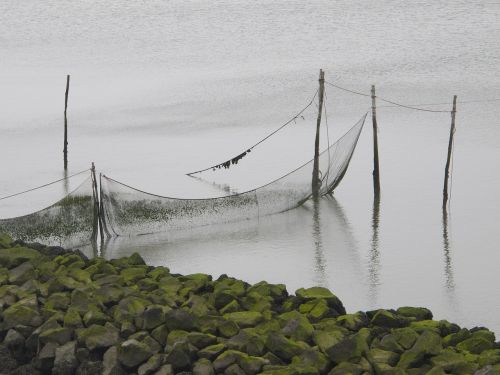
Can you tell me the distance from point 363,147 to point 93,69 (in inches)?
508

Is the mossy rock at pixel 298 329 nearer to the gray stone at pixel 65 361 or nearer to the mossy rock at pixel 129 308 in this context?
the mossy rock at pixel 129 308

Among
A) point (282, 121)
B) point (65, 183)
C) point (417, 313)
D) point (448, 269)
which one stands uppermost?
point (417, 313)

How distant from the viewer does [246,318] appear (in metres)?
7.74

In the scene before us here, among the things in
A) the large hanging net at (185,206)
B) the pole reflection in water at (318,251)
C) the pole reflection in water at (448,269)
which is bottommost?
the pole reflection in water at (448,269)

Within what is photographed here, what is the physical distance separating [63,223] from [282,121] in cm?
1013

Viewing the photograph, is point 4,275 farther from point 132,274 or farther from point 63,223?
point 63,223

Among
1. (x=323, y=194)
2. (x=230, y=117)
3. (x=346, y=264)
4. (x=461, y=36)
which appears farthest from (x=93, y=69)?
(x=346, y=264)

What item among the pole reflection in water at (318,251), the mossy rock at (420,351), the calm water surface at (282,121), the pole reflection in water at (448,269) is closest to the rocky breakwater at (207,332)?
the mossy rock at (420,351)

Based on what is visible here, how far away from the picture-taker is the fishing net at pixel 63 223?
37.8 ft

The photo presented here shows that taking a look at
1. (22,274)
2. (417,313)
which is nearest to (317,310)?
(417,313)

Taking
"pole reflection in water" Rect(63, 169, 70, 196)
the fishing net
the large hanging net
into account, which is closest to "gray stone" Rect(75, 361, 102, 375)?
the fishing net

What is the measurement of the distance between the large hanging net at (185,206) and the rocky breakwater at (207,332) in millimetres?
3330

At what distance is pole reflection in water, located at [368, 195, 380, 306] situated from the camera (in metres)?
10.1

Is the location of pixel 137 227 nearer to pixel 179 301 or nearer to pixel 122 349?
pixel 179 301
